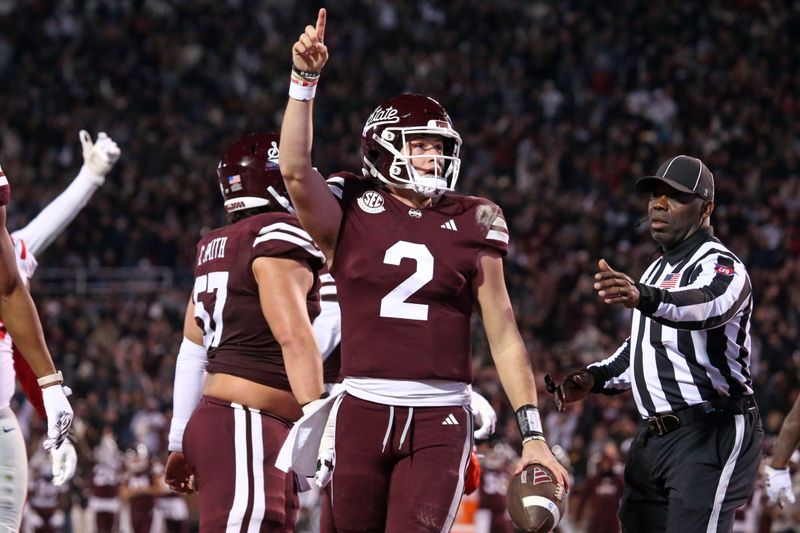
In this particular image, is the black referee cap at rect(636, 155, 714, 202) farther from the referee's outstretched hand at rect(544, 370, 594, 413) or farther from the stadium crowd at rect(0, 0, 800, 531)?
the stadium crowd at rect(0, 0, 800, 531)

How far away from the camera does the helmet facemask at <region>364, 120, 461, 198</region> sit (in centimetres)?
413

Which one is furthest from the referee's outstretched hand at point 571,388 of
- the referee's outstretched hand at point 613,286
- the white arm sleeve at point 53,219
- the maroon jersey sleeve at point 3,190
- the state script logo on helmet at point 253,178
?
the white arm sleeve at point 53,219

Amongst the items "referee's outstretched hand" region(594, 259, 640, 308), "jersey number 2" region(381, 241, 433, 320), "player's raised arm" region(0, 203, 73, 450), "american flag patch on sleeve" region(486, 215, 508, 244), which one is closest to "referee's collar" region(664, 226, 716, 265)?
"referee's outstretched hand" region(594, 259, 640, 308)

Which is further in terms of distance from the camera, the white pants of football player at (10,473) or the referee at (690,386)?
the referee at (690,386)

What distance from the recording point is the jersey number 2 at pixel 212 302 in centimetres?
471

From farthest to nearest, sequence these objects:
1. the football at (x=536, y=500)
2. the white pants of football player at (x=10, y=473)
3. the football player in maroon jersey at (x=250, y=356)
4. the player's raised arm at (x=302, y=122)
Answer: the football player in maroon jersey at (x=250, y=356), the white pants of football player at (x=10, y=473), the player's raised arm at (x=302, y=122), the football at (x=536, y=500)

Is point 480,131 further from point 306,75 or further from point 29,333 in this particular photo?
point 306,75

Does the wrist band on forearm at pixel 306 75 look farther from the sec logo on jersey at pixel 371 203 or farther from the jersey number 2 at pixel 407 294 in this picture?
the jersey number 2 at pixel 407 294

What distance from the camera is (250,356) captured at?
4656 mm

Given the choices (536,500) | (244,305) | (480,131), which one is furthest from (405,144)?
(480,131)

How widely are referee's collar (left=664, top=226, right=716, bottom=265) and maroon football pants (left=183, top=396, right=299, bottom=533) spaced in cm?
172

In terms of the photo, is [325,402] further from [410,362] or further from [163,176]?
[163,176]

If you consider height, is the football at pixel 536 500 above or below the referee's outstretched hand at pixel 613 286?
below

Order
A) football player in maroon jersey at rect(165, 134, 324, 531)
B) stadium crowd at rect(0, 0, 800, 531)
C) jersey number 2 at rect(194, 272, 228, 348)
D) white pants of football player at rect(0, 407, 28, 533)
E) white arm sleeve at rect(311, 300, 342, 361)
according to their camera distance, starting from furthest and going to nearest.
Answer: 1. stadium crowd at rect(0, 0, 800, 531)
2. white arm sleeve at rect(311, 300, 342, 361)
3. jersey number 2 at rect(194, 272, 228, 348)
4. football player in maroon jersey at rect(165, 134, 324, 531)
5. white pants of football player at rect(0, 407, 28, 533)
